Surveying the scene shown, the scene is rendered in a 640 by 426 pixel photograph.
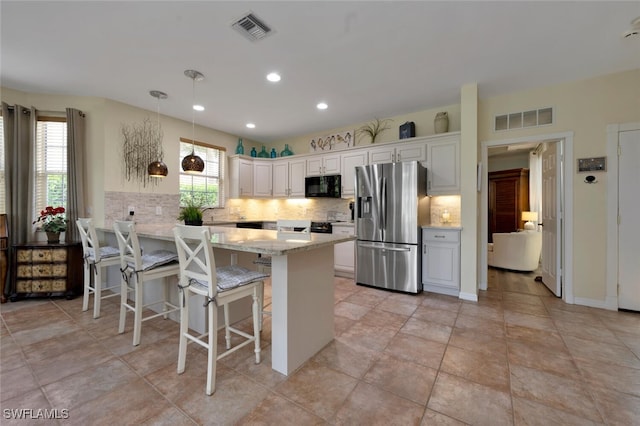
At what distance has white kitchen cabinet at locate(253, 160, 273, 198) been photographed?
5512 mm

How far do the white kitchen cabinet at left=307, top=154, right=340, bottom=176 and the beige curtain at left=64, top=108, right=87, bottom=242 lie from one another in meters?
3.38

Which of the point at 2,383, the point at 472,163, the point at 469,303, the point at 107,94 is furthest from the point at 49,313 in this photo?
the point at 472,163

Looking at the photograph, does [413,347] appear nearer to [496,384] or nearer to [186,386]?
[496,384]

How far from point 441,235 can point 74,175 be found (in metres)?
4.96

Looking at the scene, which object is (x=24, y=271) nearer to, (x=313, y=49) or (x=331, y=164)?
(x=313, y=49)

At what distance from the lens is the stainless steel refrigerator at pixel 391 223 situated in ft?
11.7

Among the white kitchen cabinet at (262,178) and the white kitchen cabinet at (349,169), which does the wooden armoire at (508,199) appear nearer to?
the white kitchen cabinet at (349,169)

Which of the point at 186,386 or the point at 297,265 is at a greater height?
the point at 297,265

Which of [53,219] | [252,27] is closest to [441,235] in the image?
[252,27]

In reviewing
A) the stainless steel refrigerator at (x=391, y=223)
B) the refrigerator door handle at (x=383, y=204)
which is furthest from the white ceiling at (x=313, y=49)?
the refrigerator door handle at (x=383, y=204)

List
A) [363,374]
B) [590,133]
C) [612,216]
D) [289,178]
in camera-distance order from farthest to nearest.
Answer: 1. [289,178]
2. [590,133]
3. [612,216]
4. [363,374]

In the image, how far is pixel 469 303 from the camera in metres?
3.25

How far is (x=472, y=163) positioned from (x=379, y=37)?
75.7 inches

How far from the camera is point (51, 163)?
143 inches
